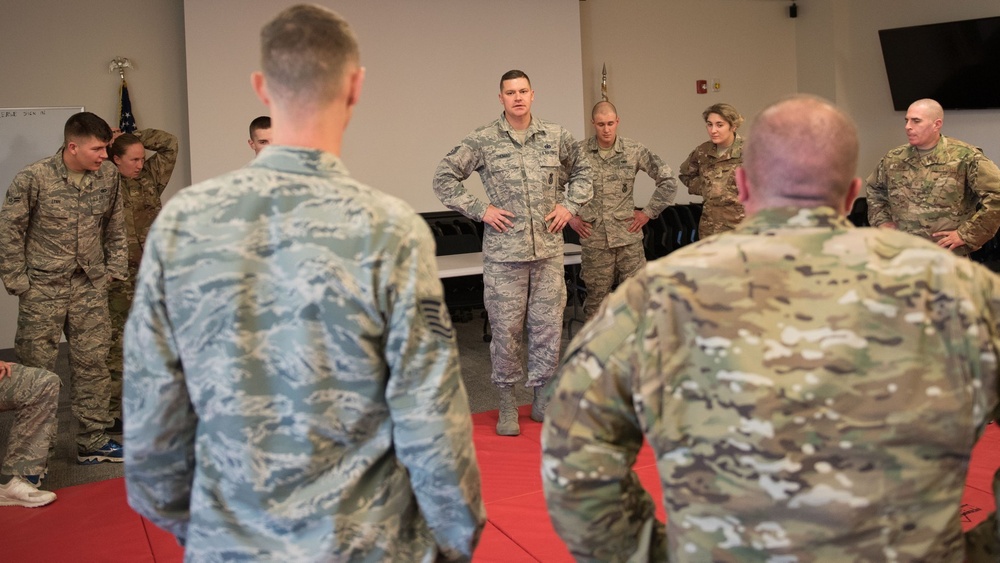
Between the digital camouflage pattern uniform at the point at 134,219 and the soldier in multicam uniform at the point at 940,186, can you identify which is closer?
the soldier in multicam uniform at the point at 940,186

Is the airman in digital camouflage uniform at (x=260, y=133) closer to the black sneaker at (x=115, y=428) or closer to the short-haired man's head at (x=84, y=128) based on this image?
the short-haired man's head at (x=84, y=128)

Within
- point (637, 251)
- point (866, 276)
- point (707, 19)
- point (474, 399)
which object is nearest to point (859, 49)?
point (707, 19)

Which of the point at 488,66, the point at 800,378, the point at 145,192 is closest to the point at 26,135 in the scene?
the point at 145,192

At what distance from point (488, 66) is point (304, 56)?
6962 mm

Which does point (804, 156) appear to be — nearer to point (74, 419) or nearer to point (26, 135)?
point (74, 419)

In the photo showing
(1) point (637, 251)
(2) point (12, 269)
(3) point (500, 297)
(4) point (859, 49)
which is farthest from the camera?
(4) point (859, 49)

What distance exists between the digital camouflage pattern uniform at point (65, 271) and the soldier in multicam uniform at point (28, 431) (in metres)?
0.61

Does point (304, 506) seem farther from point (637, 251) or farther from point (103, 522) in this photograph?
point (637, 251)

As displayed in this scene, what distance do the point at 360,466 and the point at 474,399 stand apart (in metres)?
4.01

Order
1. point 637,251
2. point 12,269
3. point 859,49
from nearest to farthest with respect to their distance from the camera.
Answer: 1. point 12,269
2. point 637,251
3. point 859,49

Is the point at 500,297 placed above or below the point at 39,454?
above

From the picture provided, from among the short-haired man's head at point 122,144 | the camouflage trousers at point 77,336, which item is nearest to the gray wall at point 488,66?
the short-haired man's head at point 122,144

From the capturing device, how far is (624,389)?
1.46m

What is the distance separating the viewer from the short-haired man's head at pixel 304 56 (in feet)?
5.07
